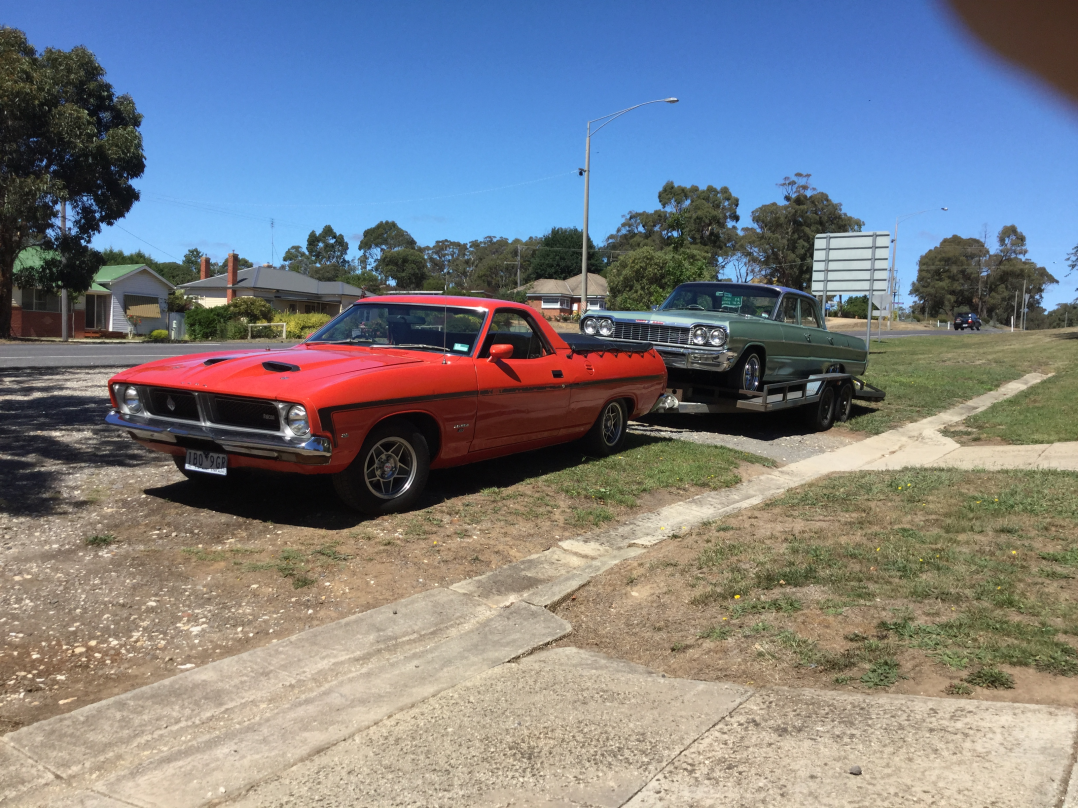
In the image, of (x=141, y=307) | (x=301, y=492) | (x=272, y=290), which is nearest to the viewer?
(x=301, y=492)

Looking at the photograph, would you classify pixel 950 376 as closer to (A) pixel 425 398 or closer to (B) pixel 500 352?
Answer: (B) pixel 500 352

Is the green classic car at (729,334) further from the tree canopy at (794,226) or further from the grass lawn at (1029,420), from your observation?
the tree canopy at (794,226)

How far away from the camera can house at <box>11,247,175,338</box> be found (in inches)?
1693

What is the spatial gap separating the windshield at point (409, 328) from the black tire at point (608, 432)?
1960 millimetres

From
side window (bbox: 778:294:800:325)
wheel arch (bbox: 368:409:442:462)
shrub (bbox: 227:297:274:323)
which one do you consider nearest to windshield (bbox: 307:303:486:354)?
wheel arch (bbox: 368:409:442:462)

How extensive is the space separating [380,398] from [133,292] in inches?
1934

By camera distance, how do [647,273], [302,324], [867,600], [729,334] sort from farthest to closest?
[647,273]
[302,324]
[729,334]
[867,600]

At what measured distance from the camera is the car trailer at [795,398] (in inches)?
433

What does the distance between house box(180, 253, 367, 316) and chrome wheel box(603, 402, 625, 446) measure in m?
52.1

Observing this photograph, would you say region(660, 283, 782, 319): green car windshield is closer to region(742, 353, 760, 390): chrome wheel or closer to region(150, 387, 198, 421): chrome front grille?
region(742, 353, 760, 390): chrome wheel

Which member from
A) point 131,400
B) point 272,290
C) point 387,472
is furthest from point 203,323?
point 387,472

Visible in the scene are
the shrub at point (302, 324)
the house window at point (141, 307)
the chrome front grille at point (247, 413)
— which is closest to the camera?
the chrome front grille at point (247, 413)

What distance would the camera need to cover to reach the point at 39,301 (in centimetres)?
4356

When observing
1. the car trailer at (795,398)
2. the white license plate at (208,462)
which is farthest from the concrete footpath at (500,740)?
the car trailer at (795,398)
